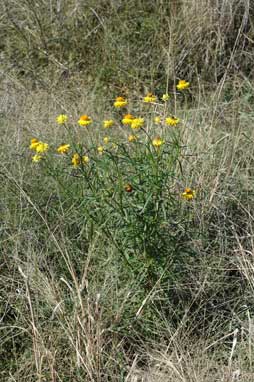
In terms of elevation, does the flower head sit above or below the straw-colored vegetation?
above

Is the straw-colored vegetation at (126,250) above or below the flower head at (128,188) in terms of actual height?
below

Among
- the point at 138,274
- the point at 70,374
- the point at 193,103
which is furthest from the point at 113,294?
the point at 193,103

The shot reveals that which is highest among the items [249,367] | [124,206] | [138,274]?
[124,206]

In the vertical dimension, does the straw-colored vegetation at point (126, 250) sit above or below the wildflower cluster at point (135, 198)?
below

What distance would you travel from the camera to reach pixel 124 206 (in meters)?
2.70

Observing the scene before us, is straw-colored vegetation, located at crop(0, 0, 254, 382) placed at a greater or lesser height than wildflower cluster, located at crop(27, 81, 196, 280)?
lesser

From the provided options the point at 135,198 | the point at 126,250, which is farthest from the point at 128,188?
the point at 126,250

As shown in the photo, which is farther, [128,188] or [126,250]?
[126,250]

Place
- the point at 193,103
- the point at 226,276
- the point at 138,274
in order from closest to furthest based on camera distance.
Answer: the point at 138,274 → the point at 226,276 → the point at 193,103

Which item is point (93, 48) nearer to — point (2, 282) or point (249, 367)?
point (2, 282)

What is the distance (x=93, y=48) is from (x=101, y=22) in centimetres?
21

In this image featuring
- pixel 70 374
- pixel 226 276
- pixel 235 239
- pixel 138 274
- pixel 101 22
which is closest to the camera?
pixel 70 374

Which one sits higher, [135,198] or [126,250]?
[135,198]

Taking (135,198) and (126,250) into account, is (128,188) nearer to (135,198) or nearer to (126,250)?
(135,198)
